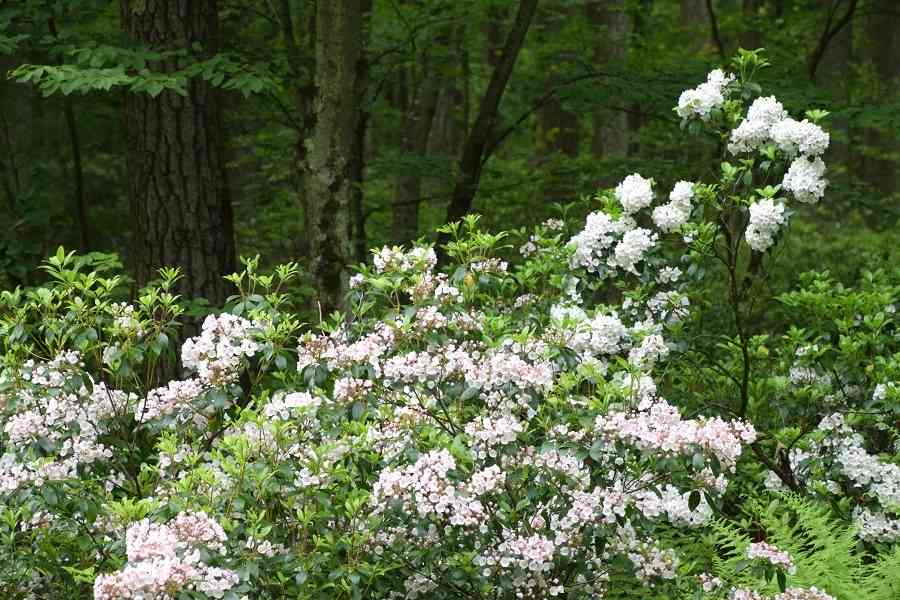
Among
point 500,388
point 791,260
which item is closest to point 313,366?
point 500,388

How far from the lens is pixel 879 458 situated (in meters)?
4.54

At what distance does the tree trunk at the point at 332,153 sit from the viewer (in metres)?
6.08

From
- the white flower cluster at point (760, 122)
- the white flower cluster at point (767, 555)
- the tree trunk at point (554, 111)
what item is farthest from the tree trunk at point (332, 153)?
the white flower cluster at point (767, 555)

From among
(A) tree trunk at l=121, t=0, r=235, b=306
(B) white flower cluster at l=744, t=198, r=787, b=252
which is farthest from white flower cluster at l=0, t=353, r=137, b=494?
(A) tree trunk at l=121, t=0, r=235, b=306

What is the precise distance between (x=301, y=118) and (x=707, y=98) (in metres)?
4.70

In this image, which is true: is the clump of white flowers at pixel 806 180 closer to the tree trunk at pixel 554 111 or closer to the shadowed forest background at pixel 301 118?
the shadowed forest background at pixel 301 118

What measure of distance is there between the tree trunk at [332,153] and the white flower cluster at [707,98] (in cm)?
226

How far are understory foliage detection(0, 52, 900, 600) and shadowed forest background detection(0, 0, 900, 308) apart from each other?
4.30ft

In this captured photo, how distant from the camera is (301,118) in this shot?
8578 mm

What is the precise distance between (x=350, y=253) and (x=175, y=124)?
1.69m

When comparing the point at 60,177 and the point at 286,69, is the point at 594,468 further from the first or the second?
the point at 60,177

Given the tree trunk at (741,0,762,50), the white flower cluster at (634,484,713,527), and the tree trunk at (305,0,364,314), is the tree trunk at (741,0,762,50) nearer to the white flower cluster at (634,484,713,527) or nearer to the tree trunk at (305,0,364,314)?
the tree trunk at (305,0,364,314)

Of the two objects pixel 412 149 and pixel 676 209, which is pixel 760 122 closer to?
pixel 676 209

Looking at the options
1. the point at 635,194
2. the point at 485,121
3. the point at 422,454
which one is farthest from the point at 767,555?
the point at 485,121
